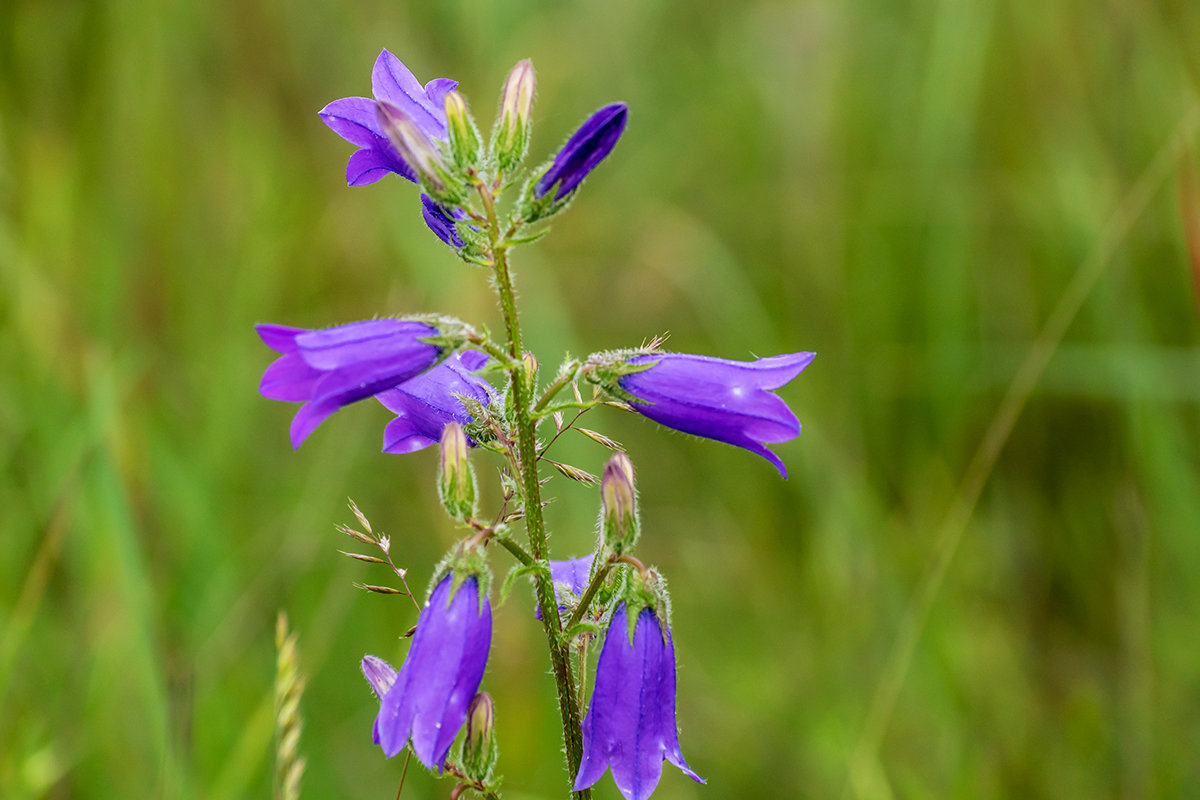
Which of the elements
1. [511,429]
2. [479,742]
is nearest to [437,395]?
[511,429]

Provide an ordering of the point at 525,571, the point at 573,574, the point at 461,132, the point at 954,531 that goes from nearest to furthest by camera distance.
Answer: the point at 525,571 < the point at 461,132 < the point at 573,574 < the point at 954,531

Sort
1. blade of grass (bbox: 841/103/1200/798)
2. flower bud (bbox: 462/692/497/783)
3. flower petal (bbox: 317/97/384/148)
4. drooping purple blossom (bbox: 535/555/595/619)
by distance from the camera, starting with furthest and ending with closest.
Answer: blade of grass (bbox: 841/103/1200/798)
drooping purple blossom (bbox: 535/555/595/619)
flower petal (bbox: 317/97/384/148)
flower bud (bbox: 462/692/497/783)

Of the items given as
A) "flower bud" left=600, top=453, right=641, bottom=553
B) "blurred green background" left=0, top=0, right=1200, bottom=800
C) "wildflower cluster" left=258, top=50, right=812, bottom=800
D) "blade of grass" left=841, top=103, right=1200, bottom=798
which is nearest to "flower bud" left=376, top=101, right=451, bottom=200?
"wildflower cluster" left=258, top=50, right=812, bottom=800

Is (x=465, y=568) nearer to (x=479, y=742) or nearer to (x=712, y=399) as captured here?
(x=479, y=742)

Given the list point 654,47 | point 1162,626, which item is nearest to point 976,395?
point 1162,626

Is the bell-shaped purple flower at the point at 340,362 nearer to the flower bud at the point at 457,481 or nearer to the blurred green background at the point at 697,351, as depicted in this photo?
the flower bud at the point at 457,481

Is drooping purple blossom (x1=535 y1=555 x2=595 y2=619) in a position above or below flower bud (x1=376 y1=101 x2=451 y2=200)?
below

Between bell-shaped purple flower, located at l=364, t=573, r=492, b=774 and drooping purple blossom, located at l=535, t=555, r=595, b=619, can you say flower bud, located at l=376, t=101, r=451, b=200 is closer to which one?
bell-shaped purple flower, located at l=364, t=573, r=492, b=774
